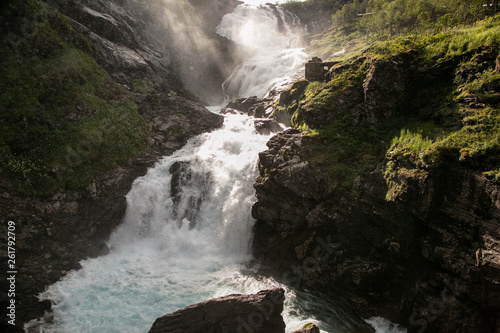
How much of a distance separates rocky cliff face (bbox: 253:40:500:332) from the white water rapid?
2021 mm

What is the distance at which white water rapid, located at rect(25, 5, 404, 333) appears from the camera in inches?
536

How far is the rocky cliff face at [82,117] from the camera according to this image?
15.8 m

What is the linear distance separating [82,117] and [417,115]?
23.7 metres

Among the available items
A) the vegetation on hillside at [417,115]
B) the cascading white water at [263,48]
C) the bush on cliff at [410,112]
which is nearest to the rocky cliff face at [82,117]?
the cascading white water at [263,48]

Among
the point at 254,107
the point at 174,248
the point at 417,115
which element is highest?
the point at 254,107

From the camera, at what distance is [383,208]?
13.5 metres

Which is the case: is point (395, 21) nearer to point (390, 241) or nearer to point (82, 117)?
point (390, 241)

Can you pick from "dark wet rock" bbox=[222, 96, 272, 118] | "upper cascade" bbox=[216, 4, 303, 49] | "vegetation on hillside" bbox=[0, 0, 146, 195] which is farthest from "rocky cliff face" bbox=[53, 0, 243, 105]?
"dark wet rock" bbox=[222, 96, 272, 118]

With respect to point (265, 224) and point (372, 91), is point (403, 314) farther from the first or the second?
point (372, 91)

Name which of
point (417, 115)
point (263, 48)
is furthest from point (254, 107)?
point (263, 48)

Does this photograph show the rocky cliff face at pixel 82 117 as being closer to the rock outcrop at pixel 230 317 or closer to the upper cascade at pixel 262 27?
the rock outcrop at pixel 230 317

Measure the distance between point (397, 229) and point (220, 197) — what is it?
11891mm

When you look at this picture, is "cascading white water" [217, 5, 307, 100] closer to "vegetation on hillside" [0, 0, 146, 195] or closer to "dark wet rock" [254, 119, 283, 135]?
"dark wet rock" [254, 119, 283, 135]

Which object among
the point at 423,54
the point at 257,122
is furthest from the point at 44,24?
the point at 423,54
